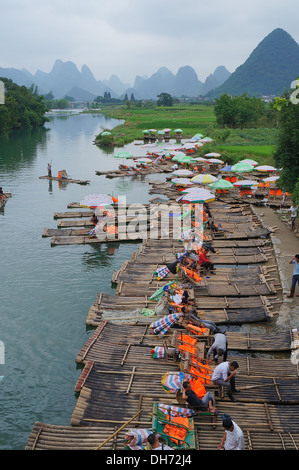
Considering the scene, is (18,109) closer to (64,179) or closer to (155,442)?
(64,179)

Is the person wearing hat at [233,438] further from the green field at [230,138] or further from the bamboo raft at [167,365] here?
the green field at [230,138]

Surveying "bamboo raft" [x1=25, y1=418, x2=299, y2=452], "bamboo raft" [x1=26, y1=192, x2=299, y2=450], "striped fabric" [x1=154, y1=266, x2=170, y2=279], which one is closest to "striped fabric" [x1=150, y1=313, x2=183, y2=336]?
"bamboo raft" [x1=26, y1=192, x2=299, y2=450]

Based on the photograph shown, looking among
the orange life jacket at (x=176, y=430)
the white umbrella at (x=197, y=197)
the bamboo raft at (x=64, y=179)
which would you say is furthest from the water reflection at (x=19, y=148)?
the orange life jacket at (x=176, y=430)

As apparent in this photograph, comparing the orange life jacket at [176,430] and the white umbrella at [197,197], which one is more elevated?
the white umbrella at [197,197]

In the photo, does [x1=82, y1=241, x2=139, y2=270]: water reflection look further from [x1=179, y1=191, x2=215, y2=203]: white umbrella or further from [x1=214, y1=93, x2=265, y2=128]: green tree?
[x1=214, y1=93, x2=265, y2=128]: green tree

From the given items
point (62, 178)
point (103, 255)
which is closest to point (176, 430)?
point (103, 255)

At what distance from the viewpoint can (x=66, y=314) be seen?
1546 centimetres

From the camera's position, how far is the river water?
1092 centimetres

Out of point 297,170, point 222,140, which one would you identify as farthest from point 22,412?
point 222,140

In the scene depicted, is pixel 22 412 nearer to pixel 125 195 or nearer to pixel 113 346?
pixel 113 346

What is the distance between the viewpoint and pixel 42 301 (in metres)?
16.5

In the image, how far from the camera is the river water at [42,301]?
10919 millimetres

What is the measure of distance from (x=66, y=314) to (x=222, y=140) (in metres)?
45.0

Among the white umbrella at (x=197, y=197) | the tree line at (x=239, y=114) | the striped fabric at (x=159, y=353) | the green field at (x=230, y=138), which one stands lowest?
the striped fabric at (x=159, y=353)
